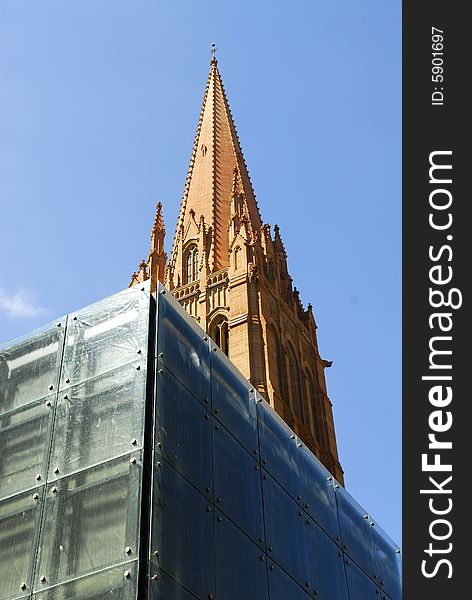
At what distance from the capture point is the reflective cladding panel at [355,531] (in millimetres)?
18375

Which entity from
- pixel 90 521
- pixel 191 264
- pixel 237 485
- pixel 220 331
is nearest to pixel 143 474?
pixel 90 521

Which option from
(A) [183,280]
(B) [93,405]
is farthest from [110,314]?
(A) [183,280]

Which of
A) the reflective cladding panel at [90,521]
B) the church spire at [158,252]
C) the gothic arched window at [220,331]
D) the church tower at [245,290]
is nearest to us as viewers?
the reflective cladding panel at [90,521]

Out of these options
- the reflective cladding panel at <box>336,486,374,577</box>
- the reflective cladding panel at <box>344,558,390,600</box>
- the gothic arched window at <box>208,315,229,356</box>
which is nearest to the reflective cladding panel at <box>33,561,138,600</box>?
the reflective cladding panel at <box>344,558,390,600</box>

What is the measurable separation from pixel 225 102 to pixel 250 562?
5364 centimetres

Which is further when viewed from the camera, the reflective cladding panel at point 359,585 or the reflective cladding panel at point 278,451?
the reflective cladding panel at point 359,585

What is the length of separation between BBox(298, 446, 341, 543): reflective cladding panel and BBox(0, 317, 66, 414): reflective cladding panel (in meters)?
5.44

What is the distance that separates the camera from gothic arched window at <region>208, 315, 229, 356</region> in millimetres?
41594

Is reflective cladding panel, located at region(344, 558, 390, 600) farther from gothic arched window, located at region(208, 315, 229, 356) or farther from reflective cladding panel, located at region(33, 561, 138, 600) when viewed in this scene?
gothic arched window, located at region(208, 315, 229, 356)

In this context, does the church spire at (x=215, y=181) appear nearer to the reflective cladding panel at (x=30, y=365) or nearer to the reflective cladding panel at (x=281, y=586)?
the reflective cladding panel at (x=30, y=365)

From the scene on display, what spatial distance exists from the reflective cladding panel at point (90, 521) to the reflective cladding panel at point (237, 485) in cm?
183

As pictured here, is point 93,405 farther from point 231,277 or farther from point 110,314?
point 231,277

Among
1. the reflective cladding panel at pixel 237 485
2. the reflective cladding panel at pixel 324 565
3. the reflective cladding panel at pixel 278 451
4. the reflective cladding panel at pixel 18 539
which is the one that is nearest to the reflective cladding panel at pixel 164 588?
the reflective cladding panel at pixel 18 539

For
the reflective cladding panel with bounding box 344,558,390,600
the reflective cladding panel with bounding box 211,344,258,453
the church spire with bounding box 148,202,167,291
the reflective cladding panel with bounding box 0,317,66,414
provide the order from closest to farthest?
the reflective cladding panel with bounding box 0,317,66,414, the reflective cladding panel with bounding box 211,344,258,453, the reflective cladding panel with bounding box 344,558,390,600, the church spire with bounding box 148,202,167,291
